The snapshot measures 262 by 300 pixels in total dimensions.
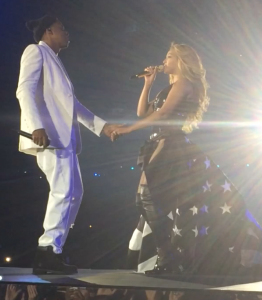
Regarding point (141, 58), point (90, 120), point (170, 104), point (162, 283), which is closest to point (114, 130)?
point (90, 120)

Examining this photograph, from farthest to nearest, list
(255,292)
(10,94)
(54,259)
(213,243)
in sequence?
(10,94), (213,243), (54,259), (255,292)

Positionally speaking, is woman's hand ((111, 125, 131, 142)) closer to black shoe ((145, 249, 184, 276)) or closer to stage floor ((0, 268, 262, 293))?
black shoe ((145, 249, 184, 276))

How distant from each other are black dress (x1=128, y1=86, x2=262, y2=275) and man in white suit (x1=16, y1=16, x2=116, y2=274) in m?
0.42

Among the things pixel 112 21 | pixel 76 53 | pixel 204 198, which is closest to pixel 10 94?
pixel 76 53

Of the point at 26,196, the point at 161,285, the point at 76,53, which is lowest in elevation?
the point at 26,196

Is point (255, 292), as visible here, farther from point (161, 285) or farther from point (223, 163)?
point (223, 163)

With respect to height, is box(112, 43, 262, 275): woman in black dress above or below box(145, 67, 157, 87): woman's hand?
below

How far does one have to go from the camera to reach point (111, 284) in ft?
4.74

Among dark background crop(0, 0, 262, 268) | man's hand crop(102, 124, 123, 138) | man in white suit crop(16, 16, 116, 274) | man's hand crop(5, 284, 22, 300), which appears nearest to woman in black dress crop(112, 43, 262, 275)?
man's hand crop(102, 124, 123, 138)

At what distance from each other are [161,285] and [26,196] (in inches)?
136

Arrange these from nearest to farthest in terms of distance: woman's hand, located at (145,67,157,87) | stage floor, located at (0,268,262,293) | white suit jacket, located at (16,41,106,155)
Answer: stage floor, located at (0,268,262,293) → white suit jacket, located at (16,41,106,155) → woman's hand, located at (145,67,157,87)

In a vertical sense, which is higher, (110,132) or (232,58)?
(232,58)

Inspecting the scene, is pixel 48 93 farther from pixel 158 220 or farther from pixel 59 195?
pixel 158 220

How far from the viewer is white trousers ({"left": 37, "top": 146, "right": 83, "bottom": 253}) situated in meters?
1.74
